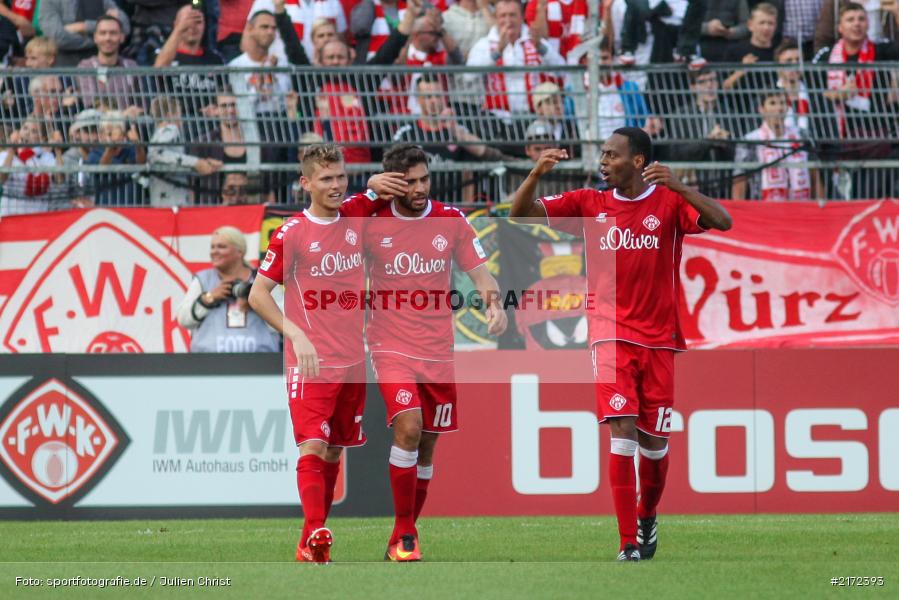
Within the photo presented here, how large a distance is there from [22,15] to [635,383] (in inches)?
366

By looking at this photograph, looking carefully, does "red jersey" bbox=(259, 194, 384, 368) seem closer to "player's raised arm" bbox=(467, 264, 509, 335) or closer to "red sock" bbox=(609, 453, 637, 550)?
"player's raised arm" bbox=(467, 264, 509, 335)

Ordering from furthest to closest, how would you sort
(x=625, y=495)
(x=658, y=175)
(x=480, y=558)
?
(x=480, y=558), (x=625, y=495), (x=658, y=175)

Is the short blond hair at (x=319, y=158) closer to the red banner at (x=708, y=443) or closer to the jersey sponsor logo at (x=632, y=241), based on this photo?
the jersey sponsor logo at (x=632, y=241)

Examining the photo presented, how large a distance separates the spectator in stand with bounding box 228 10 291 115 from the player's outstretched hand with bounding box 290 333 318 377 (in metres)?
6.00

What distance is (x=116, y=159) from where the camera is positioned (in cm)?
1378

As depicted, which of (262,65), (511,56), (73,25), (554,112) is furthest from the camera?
(73,25)

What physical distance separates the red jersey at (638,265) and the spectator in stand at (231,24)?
24.0 ft

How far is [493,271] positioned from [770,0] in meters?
4.50

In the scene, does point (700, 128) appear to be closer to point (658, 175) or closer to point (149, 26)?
point (149, 26)

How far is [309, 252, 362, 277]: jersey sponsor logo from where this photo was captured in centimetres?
816

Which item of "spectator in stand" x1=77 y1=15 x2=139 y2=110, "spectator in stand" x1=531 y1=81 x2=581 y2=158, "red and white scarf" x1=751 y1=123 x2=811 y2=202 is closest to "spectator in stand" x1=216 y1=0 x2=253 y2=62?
"spectator in stand" x1=77 y1=15 x2=139 y2=110

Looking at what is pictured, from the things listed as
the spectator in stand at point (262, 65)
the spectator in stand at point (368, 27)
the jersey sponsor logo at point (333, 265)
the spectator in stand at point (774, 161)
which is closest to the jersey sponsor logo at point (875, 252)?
the spectator in stand at point (774, 161)

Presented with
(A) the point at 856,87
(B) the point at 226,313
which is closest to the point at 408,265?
(B) the point at 226,313

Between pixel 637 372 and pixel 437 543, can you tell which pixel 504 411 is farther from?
pixel 637 372
